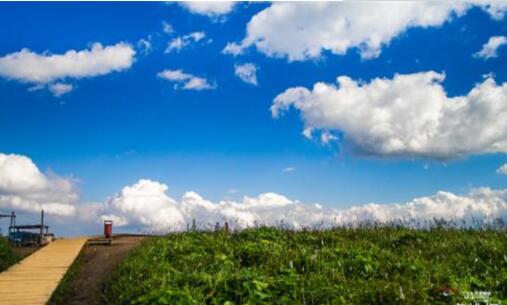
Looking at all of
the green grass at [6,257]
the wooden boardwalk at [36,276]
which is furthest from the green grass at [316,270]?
the green grass at [6,257]

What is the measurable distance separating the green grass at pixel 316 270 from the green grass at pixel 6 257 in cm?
490

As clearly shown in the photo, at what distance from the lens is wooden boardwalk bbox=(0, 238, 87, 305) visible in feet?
44.5

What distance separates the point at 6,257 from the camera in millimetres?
18453

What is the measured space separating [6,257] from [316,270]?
37.4 ft

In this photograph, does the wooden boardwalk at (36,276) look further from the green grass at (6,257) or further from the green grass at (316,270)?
the green grass at (316,270)

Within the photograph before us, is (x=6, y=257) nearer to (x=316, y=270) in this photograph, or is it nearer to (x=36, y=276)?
(x=36, y=276)

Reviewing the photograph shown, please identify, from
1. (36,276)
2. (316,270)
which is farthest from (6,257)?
(316,270)

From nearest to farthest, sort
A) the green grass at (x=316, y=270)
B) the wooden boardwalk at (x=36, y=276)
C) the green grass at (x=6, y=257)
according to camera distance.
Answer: the green grass at (x=316, y=270) → the wooden boardwalk at (x=36, y=276) → the green grass at (x=6, y=257)

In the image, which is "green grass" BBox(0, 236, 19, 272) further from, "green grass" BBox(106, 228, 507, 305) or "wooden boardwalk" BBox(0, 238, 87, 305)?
"green grass" BBox(106, 228, 507, 305)

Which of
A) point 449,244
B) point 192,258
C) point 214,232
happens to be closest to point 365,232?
point 449,244

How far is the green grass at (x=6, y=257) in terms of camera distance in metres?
17.8

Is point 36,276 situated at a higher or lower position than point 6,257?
lower

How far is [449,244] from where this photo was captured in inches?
628

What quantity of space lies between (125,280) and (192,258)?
6.74 ft
